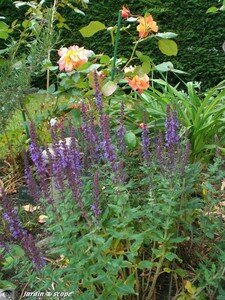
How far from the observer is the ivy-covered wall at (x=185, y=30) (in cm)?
677

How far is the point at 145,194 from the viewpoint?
2.26m

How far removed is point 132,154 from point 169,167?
91 cm

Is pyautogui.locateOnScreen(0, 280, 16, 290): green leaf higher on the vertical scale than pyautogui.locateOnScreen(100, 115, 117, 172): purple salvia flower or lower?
lower

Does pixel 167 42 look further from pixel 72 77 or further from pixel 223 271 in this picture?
pixel 223 271

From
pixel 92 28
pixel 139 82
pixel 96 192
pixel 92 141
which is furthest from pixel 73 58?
pixel 96 192

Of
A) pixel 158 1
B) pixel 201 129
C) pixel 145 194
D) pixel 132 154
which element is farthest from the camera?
pixel 158 1

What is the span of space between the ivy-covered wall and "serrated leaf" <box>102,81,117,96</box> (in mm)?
4256

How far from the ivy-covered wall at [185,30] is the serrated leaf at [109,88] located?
14.0 ft

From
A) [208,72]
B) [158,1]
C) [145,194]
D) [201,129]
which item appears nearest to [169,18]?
[158,1]

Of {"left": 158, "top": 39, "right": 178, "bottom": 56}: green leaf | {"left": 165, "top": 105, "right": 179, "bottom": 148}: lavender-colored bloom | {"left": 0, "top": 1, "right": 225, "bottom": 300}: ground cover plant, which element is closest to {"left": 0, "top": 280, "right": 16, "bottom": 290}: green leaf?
{"left": 0, "top": 1, "right": 225, "bottom": 300}: ground cover plant

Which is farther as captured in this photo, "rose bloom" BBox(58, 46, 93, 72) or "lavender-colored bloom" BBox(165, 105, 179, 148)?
"rose bloom" BBox(58, 46, 93, 72)

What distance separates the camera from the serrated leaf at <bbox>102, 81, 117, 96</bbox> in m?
2.71

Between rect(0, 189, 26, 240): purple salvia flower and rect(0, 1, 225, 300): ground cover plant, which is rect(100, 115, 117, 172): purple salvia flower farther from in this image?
rect(0, 189, 26, 240): purple salvia flower

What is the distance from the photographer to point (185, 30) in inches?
271
